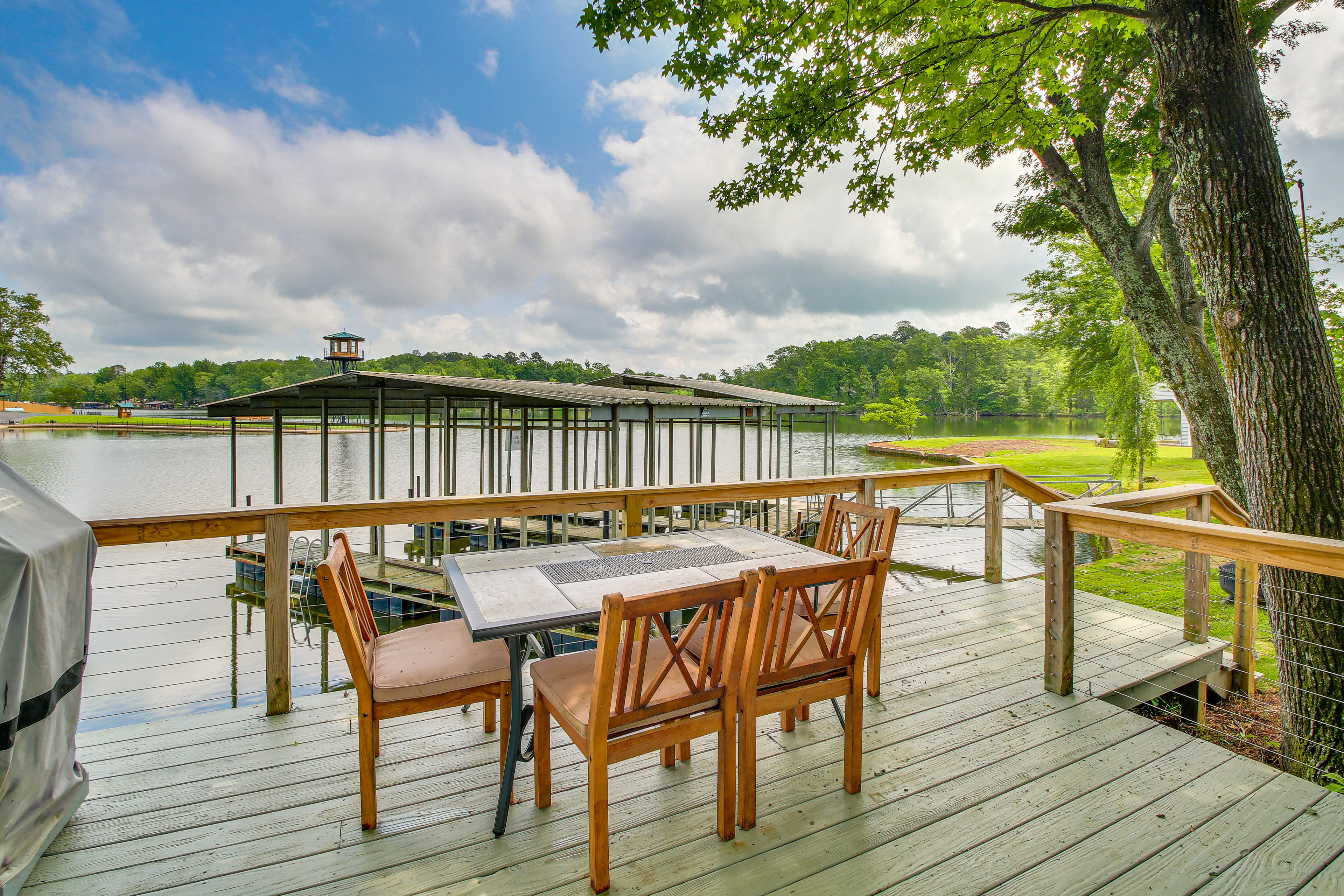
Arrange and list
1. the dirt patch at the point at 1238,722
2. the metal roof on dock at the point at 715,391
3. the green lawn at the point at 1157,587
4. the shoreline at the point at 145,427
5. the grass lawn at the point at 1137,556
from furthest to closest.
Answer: the shoreline at the point at 145,427 → the metal roof on dock at the point at 715,391 → the grass lawn at the point at 1137,556 → the green lawn at the point at 1157,587 → the dirt patch at the point at 1238,722

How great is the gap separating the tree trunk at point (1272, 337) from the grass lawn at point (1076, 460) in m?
10.9

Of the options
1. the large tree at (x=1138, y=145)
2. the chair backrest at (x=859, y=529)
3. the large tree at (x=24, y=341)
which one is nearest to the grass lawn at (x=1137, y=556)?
the large tree at (x=1138, y=145)

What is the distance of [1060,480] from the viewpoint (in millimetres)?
11695

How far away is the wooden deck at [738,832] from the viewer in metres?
1.50

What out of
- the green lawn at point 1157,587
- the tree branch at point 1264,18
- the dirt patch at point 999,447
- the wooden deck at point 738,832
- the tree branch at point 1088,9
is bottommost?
the green lawn at point 1157,587

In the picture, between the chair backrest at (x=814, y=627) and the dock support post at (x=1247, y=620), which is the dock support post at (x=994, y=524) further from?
the chair backrest at (x=814, y=627)

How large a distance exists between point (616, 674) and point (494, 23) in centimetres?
1541

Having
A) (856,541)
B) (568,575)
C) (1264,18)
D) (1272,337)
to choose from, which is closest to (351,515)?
(568,575)

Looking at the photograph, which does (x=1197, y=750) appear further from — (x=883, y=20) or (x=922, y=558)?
(x=922, y=558)

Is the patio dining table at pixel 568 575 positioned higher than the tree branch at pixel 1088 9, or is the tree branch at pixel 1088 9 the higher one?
the tree branch at pixel 1088 9

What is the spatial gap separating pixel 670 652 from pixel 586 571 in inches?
25.1

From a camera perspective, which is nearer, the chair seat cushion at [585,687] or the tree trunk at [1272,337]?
the chair seat cushion at [585,687]

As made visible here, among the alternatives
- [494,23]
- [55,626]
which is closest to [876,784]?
[55,626]

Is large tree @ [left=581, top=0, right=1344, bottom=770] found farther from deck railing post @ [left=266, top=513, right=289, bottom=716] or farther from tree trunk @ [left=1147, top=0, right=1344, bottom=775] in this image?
deck railing post @ [left=266, top=513, right=289, bottom=716]
